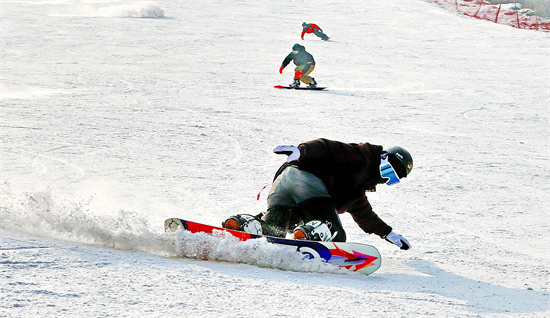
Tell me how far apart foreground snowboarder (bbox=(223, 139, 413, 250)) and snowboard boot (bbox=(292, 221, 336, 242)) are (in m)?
0.02

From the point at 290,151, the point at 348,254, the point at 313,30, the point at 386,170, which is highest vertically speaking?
the point at 290,151

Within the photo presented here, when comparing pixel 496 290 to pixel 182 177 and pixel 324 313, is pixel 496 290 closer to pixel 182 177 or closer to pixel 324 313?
pixel 324 313

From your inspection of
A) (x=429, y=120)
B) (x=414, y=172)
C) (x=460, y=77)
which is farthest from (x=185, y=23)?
(x=414, y=172)

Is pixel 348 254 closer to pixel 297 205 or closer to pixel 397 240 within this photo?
pixel 297 205

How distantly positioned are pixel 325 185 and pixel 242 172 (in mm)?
2997

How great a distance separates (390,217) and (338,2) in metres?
30.6

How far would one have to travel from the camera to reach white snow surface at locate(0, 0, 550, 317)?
3.11 metres

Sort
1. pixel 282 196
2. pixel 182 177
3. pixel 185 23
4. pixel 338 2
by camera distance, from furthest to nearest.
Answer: pixel 338 2
pixel 185 23
pixel 182 177
pixel 282 196

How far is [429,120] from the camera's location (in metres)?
10.8

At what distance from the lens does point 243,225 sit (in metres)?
4.00

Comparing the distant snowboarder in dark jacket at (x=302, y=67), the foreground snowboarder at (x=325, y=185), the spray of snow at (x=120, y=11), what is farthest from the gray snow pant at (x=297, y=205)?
the spray of snow at (x=120, y=11)

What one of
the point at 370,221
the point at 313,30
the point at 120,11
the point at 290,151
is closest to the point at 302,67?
the point at 313,30

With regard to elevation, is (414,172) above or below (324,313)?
below

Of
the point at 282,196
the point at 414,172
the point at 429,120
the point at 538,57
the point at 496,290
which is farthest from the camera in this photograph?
the point at 538,57
